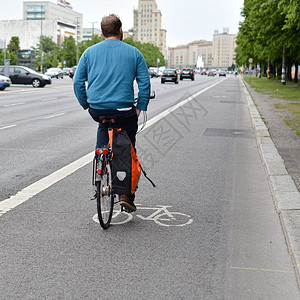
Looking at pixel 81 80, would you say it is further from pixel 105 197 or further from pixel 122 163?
pixel 105 197

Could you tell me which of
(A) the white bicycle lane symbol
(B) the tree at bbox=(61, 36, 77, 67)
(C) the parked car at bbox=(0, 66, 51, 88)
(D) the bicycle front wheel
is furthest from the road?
(B) the tree at bbox=(61, 36, 77, 67)

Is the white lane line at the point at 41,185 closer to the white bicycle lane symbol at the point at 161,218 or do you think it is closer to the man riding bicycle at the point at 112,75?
the white bicycle lane symbol at the point at 161,218

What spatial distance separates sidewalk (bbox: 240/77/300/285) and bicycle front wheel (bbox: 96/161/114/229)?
1.56 meters

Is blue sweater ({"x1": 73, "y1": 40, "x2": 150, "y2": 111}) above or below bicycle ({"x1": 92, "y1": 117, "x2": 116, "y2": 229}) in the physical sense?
above

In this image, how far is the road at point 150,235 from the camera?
11.4ft

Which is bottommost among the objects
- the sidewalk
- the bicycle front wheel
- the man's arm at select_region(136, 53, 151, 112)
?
the sidewalk

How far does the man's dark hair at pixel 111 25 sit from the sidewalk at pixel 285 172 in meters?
2.29

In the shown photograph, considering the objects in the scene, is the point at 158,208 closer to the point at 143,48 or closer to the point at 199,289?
the point at 199,289

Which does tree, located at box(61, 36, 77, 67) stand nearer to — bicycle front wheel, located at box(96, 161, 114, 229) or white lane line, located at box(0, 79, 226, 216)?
white lane line, located at box(0, 79, 226, 216)

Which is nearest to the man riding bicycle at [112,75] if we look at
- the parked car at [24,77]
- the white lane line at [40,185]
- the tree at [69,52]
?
the white lane line at [40,185]

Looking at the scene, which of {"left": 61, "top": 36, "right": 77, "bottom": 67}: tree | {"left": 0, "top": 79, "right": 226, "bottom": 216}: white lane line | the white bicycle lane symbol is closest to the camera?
the white bicycle lane symbol

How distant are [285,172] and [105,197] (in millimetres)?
3298

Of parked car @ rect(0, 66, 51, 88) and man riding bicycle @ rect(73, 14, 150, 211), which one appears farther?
parked car @ rect(0, 66, 51, 88)

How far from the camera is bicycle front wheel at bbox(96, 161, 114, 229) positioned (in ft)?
15.1
